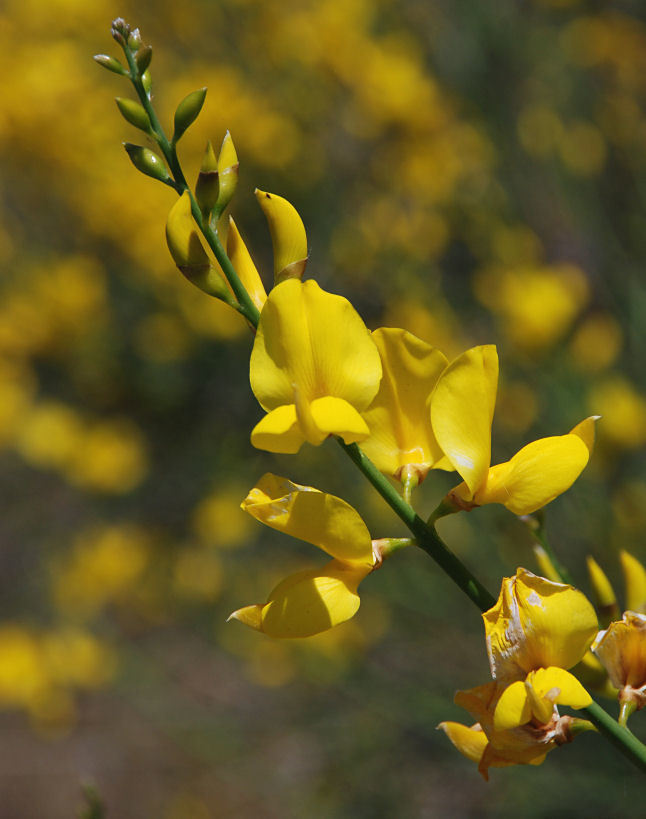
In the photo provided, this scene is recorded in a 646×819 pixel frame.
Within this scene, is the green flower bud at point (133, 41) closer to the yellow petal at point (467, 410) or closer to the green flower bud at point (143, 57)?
the green flower bud at point (143, 57)

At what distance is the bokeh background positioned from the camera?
2480 millimetres

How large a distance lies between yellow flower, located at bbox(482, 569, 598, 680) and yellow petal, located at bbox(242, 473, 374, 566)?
0.32ft

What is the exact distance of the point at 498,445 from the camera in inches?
90.3

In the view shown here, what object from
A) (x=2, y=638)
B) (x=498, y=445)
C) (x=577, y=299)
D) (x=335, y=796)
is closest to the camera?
(x=498, y=445)

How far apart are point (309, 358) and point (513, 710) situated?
0.27 meters

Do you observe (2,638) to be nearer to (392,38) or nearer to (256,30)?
(256,30)

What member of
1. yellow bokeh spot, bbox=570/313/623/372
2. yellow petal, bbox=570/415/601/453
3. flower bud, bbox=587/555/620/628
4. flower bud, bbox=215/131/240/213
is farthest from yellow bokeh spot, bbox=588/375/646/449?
flower bud, bbox=215/131/240/213

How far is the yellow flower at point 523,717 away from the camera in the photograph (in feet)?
1.60

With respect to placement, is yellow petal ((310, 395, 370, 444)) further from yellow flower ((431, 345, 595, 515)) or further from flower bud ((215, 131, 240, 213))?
flower bud ((215, 131, 240, 213))

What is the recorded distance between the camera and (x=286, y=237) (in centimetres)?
56

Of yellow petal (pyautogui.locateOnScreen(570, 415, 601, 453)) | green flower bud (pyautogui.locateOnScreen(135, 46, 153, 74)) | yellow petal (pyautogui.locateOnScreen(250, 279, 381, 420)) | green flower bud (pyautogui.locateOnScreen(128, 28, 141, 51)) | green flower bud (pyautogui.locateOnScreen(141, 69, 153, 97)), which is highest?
green flower bud (pyautogui.locateOnScreen(128, 28, 141, 51))

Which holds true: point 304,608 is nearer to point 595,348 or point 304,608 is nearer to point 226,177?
point 226,177

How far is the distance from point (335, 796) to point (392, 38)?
3.19 meters

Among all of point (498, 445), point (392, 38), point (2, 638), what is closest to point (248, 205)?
point (392, 38)
